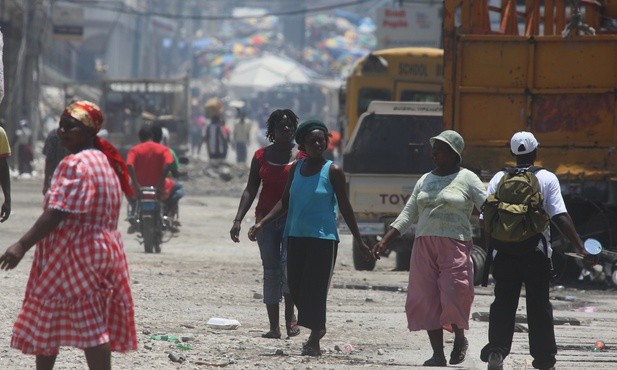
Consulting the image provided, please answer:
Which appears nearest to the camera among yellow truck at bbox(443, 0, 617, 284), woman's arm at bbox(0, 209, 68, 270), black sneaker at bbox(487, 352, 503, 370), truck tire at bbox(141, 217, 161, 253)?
woman's arm at bbox(0, 209, 68, 270)

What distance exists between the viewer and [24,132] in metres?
35.3

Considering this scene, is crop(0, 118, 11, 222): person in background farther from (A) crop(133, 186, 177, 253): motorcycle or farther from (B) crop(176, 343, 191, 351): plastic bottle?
(A) crop(133, 186, 177, 253): motorcycle

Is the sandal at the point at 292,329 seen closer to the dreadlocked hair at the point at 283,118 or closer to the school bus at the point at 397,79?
the dreadlocked hair at the point at 283,118

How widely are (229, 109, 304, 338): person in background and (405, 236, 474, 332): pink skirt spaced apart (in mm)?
1371

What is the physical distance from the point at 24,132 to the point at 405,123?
20.2 meters

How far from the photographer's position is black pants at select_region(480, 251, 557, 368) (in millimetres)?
8719

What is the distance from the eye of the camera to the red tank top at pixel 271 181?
10.4 metres

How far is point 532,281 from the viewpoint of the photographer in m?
8.74

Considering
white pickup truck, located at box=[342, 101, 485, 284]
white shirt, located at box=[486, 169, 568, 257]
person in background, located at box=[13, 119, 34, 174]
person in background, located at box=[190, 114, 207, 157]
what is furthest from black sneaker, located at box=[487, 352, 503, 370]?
person in background, located at box=[190, 114, 207, 157]

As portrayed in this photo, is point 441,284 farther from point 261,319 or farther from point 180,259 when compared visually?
point 180,259

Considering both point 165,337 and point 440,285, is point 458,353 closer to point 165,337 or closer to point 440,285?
point 440,285

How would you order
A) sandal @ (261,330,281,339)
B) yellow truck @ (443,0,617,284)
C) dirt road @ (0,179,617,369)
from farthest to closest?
yellow truck @ (443,0,617,284) < sandal @ (261,330,281,339) < dirt road @ (0,179,617,369)

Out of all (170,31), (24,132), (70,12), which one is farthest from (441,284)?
(170,31)

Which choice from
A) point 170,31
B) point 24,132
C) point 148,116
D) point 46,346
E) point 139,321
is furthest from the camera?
point 170,31
